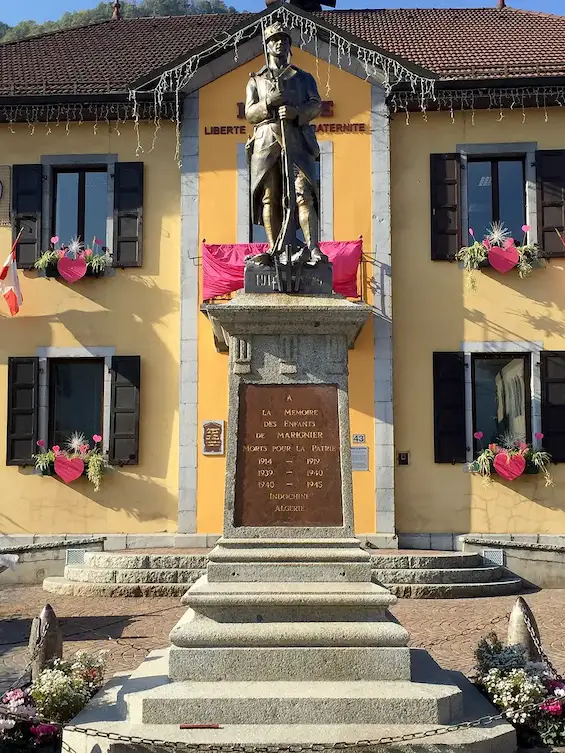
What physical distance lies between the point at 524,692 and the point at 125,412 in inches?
433

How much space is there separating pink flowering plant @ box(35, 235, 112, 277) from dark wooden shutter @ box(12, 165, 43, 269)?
0.97ft

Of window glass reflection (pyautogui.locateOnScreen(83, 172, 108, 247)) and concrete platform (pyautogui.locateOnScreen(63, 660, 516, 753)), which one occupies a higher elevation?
window glass reflection (pyautogui.locateOnScreen(83, 172, 108, 247))

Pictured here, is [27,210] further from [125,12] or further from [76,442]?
[125,12]

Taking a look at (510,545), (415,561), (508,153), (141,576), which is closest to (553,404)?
(510,545)

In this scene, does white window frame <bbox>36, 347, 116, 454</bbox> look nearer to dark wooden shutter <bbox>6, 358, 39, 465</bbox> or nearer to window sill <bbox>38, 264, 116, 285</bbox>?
dark wooden shutter <bbox>6, 358, 39, 465</bbox>

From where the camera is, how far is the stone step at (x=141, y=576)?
39.3 feet

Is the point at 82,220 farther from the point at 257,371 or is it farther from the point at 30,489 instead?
the point at 257,371

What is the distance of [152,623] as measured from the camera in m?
9.89

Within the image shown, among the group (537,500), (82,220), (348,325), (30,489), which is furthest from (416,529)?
(348,325)

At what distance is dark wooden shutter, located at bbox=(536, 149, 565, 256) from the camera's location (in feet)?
51.7

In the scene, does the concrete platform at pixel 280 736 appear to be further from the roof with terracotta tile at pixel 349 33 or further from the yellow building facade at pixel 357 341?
the roof with terracotta tile at pixel 349 33

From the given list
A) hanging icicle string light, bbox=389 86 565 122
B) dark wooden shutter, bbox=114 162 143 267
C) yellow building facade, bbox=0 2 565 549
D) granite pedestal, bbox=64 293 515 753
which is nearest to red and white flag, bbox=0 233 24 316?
yellow building facade, bbox=0 2 565 549

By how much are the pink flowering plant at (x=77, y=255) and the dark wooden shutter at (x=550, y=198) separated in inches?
314

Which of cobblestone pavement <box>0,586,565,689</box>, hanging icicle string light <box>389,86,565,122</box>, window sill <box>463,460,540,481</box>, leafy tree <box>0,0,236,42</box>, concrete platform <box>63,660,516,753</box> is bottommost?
cobblestone pavement <box>0,586,565,689</box>
